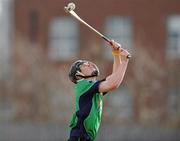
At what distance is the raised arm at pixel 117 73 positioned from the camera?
890cm

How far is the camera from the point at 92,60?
138 ft

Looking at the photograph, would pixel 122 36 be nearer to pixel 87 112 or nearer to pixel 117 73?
pixel 87 112

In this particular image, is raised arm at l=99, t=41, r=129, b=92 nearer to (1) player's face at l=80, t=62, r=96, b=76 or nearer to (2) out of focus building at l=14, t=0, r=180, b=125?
(1) player's face at l=80, t=62, r=96, b=76

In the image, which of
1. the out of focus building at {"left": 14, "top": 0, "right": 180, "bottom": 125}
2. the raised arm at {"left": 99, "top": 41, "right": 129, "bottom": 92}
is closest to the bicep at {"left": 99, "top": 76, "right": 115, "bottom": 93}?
the raised arm at {"left": 99, "top": 41, "right": 129, "bottom": 92}

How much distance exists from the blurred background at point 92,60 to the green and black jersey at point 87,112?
30633mm

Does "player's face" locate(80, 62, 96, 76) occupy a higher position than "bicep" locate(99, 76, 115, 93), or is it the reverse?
"player's face" locate(80, 62, 96, 76)

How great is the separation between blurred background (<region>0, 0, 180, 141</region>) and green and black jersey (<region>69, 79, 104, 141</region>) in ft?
101

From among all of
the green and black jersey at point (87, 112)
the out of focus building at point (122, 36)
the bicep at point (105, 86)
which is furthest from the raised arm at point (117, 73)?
the out of focus building at point (122, 36)

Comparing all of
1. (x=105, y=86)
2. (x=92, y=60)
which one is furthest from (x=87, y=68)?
(x=92, y=60)

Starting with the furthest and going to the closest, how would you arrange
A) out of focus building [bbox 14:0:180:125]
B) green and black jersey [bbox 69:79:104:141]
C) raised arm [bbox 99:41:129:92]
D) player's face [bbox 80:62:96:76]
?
out of focus building [bbox 14:0:180:125] → player's face [bbox 80:62:96:76] → green and black jersey [bbox 69:79:104:141] → raised arm [bbox 99:41:129:92]

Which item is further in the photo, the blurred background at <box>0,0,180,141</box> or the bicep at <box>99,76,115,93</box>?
the blurred background at <box>0,0,180,141</box>

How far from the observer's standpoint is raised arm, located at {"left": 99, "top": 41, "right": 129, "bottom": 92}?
8.90 meters

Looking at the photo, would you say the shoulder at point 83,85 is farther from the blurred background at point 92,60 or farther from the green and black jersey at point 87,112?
the blurred background at point 92,60

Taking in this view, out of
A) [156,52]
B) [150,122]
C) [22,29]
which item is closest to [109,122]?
[150,122]
